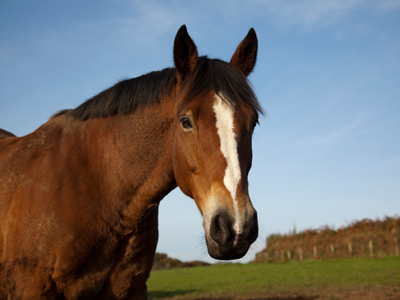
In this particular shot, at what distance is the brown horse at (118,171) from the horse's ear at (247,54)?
10 millimetres

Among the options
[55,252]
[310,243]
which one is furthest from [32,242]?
[310,243]

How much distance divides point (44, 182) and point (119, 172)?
721mm

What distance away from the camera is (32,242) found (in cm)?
300

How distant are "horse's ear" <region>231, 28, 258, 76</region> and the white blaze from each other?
0.85 m

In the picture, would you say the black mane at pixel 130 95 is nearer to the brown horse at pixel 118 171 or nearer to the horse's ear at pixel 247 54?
the brown horse at pixel 118 171

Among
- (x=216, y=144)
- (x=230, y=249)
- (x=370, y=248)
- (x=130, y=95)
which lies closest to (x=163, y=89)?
(x=130, y=95)

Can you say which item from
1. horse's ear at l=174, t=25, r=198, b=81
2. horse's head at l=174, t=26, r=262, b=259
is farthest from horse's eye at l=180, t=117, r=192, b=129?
horse's ear at l=174, t=25, r=198, b=81

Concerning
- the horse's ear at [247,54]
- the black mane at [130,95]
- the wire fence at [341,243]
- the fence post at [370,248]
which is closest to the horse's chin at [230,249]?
the black mane at [130,95]

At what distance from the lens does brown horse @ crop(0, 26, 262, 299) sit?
9.02ft

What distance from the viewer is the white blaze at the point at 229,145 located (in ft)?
7.64

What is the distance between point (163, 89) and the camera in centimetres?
335

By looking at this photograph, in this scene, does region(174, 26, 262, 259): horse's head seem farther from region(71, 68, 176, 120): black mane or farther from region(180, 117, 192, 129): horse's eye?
region(71, 68, 176, 120): black mane

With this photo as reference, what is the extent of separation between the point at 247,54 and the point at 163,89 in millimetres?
962

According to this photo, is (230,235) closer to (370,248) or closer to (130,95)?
(130,95)
